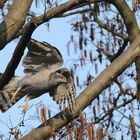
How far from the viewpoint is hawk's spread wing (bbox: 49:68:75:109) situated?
5.56m

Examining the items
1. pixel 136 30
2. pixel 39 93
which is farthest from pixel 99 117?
pixel 39 93

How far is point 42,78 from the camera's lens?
18.2 ft

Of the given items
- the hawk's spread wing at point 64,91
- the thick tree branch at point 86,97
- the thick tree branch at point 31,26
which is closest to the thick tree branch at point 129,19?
the hawk's spread wing at point 64,91

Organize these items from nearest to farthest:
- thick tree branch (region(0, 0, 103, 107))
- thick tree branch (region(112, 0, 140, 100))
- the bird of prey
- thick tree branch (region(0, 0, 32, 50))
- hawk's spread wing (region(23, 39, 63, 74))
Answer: thick tree branch (region(0, 0, 103, 107))
thick tree branch (region(0, 0, 32, 50))
hawk's spread wing (region(23, 39, 63, 74))
the bird of prey
thick tree branch (region(112, 0, 140, 100))

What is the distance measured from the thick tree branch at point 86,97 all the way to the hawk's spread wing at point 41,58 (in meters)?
0.61

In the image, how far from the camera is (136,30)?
770cm

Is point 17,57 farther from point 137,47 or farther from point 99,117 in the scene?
point 99,117

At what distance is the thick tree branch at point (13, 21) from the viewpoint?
4770mm

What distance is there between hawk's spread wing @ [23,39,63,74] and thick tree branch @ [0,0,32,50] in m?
0.38

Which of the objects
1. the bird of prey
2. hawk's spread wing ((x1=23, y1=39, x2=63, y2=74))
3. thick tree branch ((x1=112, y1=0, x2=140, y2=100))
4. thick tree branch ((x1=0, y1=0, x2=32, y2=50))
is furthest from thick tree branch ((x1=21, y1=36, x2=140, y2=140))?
thick tree branch ((x1=112, y1=0, x2=140, y2=100))

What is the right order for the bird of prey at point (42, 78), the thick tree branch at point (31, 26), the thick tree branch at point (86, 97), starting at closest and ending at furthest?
the thick tree branch at point (31, 26) < the thick tree branch at point (86, 97) < the bird of prey at point (42, 78)

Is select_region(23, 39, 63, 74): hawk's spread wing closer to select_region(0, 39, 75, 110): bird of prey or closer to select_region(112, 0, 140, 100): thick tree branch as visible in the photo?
select_region(0, 39, 75, 110): bird of prey

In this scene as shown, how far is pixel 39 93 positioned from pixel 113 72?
94 cm

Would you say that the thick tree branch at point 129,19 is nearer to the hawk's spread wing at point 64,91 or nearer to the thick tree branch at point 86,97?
the hawk's spread wing at point 64,91
